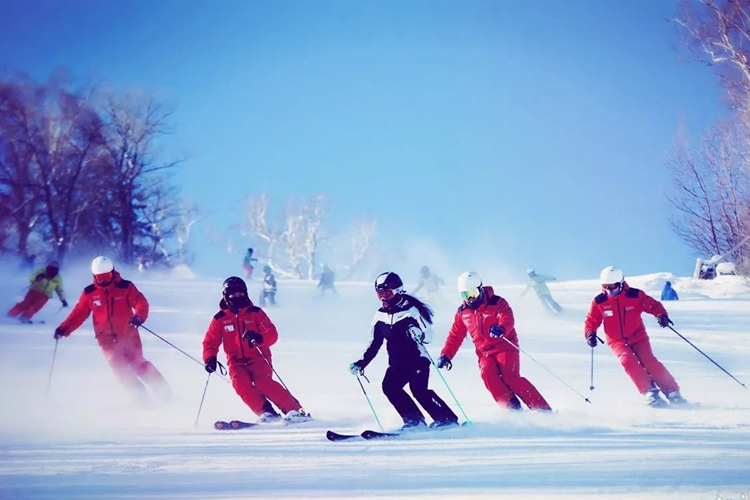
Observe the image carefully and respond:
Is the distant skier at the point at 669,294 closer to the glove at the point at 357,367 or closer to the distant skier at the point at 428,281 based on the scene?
the distant skier at the point at 428,281

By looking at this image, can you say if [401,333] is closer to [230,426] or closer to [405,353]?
[405,353]

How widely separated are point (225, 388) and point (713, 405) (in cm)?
627

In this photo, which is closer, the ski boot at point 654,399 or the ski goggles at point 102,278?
the ski boot at point 654,399

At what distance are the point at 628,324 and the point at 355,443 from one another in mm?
3989

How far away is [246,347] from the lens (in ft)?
22.5

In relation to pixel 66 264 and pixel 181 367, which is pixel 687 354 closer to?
pixel 181 367

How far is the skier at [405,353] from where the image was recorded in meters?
5.93

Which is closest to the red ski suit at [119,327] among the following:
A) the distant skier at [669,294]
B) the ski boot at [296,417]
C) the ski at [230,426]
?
the ski at [230,426]

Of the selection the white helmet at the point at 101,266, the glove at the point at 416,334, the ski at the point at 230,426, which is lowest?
the ski at the point at 230,426

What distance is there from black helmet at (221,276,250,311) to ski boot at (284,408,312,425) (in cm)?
133

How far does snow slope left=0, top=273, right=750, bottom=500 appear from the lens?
3.72 m

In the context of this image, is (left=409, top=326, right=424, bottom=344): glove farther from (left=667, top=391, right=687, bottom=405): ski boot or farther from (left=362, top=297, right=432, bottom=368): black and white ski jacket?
(left=667, top=391, right=687, bottom=405): ski boot

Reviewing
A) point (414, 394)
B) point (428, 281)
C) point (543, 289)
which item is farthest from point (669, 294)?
point (414, 394)

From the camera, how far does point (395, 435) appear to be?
542 cm
